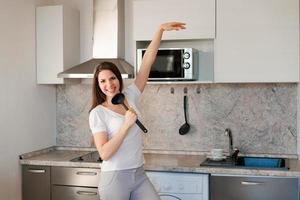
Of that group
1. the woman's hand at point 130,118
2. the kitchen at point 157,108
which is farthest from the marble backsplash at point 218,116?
the woman's hand at point 130,118

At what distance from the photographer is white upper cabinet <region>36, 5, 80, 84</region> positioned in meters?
3.56

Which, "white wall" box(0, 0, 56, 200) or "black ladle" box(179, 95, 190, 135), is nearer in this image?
"white wall" box(0, 0, 56, 200)

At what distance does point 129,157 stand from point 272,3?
1.65m

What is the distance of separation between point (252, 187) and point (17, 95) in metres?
1.97

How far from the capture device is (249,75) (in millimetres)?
3107

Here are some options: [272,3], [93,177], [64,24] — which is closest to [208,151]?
[93,177]

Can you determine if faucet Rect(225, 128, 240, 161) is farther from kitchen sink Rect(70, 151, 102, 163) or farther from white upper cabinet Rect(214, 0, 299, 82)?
kitchen sink Rect(70, 151, 102, 163)

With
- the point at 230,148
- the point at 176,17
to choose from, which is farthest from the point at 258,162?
the point at 176,17

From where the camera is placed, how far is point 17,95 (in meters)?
3.33

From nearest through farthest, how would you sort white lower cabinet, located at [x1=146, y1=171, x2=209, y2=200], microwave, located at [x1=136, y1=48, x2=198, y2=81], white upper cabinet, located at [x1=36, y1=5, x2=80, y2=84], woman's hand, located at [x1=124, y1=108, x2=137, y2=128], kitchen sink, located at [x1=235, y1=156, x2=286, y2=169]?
1. woman's hand, located at [x1=124, y1=108, x2=137, y2=128]
2. white lower cabinet, located at [x1=146, y1=171, x2=209, y2=200]
3. microwave, located at [x1=136, y1=48, x2=198, y2=81]
4. kitchen sink, located at [x1=235, y1=156, x2=286, y2=169]
5. white upper cabinet, located at [x1=36, y1=5, x2=80, y2=84]

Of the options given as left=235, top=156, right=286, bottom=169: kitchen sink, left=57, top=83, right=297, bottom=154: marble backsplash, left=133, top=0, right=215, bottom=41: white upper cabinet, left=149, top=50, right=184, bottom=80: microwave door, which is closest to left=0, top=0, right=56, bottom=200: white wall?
left=57, top=83, right=297, bottom=154: marble backsplash

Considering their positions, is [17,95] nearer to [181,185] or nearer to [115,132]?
[115,132]

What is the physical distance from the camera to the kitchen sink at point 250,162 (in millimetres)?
3066

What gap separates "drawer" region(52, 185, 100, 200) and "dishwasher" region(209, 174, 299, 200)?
3.11 ft
